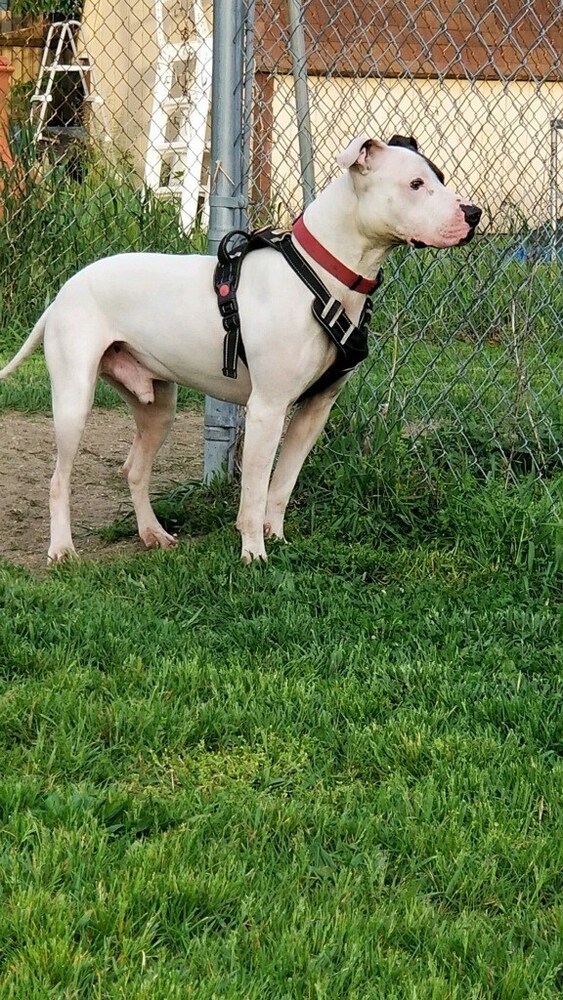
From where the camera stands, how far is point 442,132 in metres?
5.68

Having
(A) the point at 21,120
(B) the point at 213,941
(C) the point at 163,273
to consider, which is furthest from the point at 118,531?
(A) the point at 21,120

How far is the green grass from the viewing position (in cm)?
211

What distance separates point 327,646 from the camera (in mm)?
3559

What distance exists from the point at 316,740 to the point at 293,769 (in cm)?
14

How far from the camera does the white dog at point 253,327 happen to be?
3.97 metres

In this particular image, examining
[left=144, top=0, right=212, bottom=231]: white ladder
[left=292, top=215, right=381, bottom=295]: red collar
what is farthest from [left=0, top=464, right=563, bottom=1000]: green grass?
[left=144, top=0, right=212, bottom=231]: white ladder

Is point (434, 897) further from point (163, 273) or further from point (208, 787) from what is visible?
point (163, 273)

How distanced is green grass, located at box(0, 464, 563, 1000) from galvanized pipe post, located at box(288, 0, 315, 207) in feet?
5.32

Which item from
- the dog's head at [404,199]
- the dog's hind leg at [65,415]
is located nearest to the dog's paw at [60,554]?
the dog's hind leg at [65,415]

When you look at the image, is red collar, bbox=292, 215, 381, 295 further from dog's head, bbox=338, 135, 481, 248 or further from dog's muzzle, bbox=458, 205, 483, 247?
dog's muzzle, bbox=458, 205, 483, 247

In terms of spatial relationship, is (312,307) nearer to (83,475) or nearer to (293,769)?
(293,769)

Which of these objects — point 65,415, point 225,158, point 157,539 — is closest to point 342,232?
point 225,158

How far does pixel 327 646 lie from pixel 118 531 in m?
1.67

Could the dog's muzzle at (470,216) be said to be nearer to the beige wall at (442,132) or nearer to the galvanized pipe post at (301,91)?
the beige wall at (442,132)
